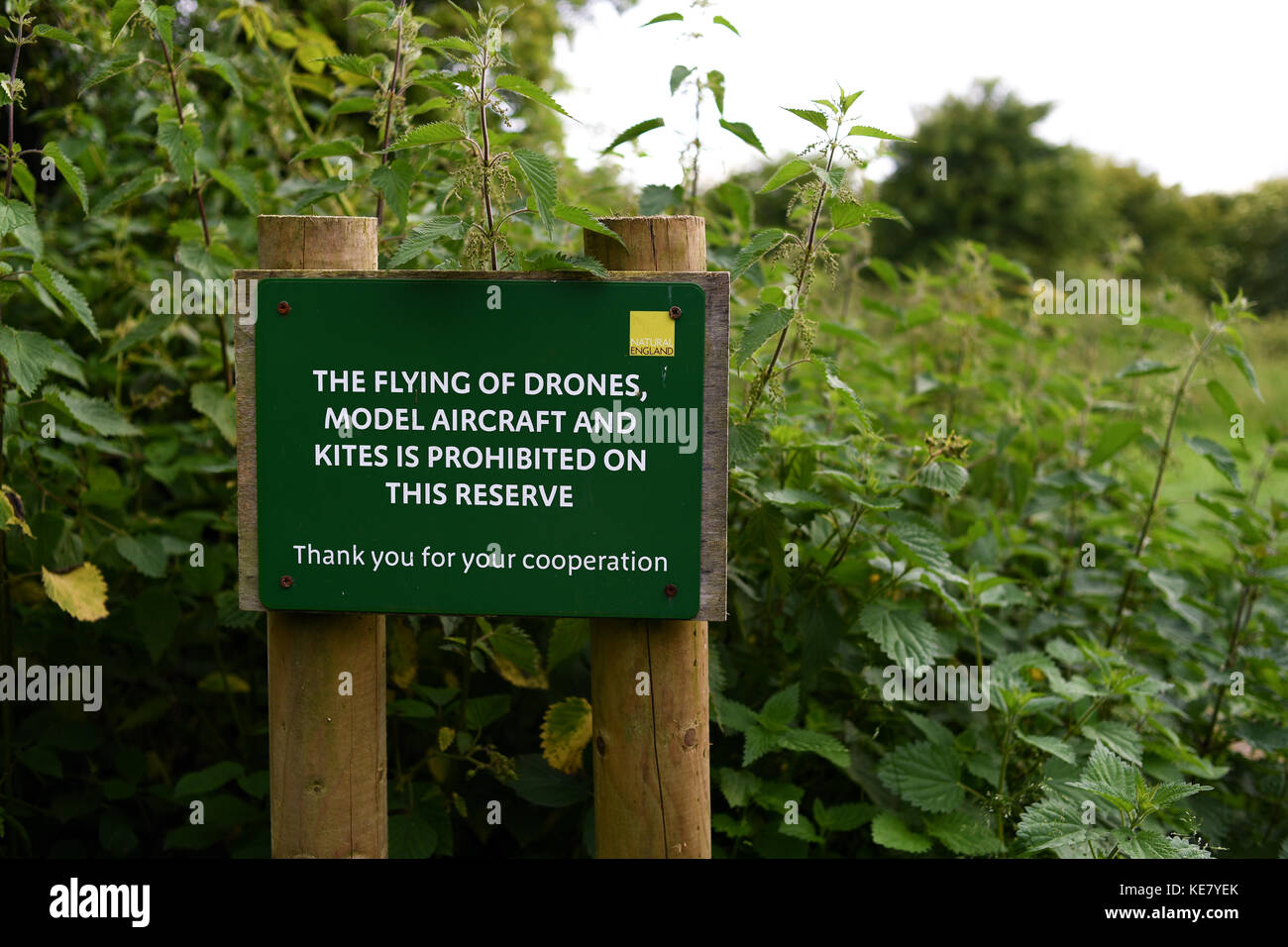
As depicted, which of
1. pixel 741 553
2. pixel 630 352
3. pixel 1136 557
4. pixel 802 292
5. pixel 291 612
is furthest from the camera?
pixel 1136 557

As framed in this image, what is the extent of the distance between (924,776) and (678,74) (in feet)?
5.60

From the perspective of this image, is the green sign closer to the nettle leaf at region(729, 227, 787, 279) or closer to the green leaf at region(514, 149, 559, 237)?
the green leaf at region(514, 149, 559, 237)

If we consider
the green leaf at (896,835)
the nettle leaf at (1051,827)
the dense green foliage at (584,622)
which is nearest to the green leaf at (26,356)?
the dense green foliage at (584,622)

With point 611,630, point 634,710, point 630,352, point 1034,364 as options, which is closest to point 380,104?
point 630,352

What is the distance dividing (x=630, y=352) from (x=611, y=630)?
0.47m

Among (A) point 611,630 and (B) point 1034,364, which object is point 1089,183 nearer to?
(B) point 1034,364

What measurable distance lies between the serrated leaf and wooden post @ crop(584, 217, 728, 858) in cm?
65

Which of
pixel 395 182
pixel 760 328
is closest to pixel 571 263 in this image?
pixel 760 328

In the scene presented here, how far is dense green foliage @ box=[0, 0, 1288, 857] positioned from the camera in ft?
6.32

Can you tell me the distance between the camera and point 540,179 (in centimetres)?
156

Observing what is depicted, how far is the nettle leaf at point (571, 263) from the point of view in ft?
4.97

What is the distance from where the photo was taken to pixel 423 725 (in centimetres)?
234

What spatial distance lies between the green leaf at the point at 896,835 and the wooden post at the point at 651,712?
53 cm

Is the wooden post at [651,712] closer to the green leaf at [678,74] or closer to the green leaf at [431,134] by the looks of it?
the green leaf at [431,134]
